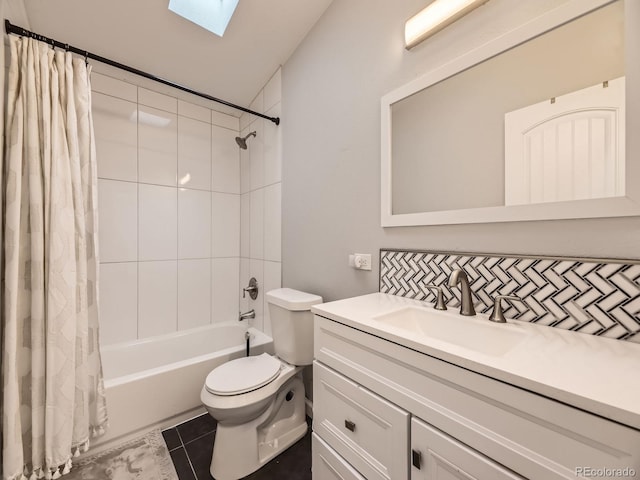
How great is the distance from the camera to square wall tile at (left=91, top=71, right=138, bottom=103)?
6.43ft

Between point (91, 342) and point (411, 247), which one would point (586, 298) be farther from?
point (91, 342)

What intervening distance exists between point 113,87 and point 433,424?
2.89 meters

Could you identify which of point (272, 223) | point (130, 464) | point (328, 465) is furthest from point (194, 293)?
point (328, 465)

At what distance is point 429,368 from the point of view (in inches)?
25.7

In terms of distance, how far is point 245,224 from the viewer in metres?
2.58

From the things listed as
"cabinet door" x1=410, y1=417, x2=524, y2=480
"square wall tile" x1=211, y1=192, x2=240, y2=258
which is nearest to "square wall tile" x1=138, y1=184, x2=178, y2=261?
"square wall tile" x1=211, y1=192, x2=240, y2=258

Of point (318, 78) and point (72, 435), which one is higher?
point (318, 78)

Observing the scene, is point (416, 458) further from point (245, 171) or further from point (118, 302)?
point (245, 171)

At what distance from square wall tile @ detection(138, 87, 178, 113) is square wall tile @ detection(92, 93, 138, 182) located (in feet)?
0.32

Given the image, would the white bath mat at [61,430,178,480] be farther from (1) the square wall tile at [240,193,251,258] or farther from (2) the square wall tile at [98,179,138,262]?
(1) the square wall tile at [240,193,251,258]

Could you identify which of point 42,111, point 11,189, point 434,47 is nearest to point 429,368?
point 434,47

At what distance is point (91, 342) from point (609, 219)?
2.20 meters

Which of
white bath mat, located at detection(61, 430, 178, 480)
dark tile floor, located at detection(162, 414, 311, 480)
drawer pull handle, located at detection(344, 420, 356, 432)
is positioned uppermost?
drawer pull handle, located at detection(344, 420, 356, 432)

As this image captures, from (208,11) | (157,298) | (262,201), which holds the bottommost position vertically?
(157,298)
